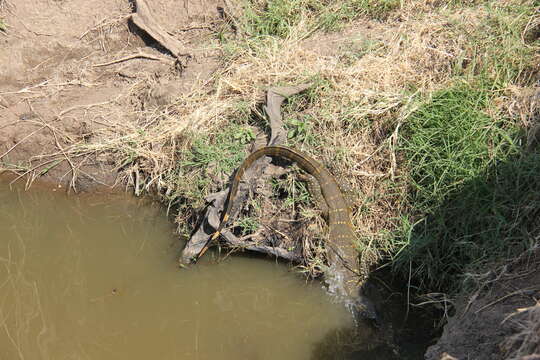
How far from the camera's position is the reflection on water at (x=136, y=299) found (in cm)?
464

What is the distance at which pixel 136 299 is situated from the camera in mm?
5020

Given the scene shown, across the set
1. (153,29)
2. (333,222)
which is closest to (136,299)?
(333,222)

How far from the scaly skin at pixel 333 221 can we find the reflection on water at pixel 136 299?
0.72 feet

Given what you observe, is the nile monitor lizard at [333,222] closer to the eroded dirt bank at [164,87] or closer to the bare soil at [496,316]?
the eroded dirt bank at [164,87]

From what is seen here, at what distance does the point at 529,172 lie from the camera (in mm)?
4344

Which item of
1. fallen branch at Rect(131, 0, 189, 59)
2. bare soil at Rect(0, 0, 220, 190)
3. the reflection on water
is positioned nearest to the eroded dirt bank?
bare soil at Rect(0, 0, 220, 190)

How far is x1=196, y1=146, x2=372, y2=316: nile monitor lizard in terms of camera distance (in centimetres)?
500

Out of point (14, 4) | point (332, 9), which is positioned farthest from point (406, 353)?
point (14, 4)

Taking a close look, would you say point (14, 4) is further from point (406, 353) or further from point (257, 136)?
point (406, 353)

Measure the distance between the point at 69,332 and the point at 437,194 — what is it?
3621 mm

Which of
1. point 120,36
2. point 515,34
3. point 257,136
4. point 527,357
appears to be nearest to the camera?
point 527,357

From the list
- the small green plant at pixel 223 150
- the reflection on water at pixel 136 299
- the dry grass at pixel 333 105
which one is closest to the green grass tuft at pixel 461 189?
the dry grass at pixel 333 105

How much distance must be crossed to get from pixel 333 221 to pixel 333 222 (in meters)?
0.01

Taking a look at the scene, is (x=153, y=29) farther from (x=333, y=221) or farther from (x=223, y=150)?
(x=333, y=221)
